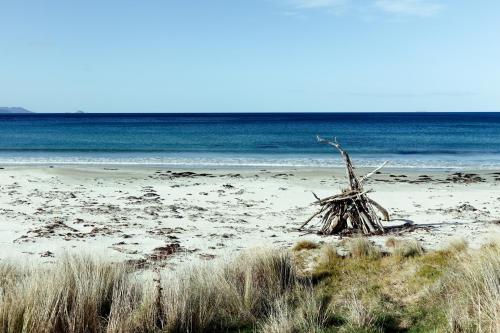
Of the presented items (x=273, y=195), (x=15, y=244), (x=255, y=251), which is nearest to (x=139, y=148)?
(x=273, y=195)

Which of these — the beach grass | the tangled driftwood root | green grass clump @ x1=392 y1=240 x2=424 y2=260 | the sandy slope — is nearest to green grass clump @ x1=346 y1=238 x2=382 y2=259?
green grass clump @ x1=392 y1=240 x2=424 y2=260

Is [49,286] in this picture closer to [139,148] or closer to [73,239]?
[73,239]

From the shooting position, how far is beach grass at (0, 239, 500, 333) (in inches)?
220

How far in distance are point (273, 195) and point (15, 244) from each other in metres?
9.40

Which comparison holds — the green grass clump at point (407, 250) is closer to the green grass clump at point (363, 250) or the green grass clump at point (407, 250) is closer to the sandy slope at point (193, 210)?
the green grass clump at point (363, 250)

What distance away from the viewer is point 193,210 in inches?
590

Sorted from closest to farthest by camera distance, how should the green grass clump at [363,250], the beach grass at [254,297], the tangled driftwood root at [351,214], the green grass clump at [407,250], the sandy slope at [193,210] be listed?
the beach grass at [254,297]
the green grass clump at [407,250]
the green grass clump at [363,250]
the sandy slope at [193,210]
the tangled driftwood root at [351,214]

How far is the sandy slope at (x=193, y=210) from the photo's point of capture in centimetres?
1063

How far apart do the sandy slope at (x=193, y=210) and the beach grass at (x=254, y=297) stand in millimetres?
1504

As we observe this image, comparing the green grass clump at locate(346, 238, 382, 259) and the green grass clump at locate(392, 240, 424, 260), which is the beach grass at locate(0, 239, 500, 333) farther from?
the green grass clump at locate(346, 238, 382, 259)

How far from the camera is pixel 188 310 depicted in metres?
6.04

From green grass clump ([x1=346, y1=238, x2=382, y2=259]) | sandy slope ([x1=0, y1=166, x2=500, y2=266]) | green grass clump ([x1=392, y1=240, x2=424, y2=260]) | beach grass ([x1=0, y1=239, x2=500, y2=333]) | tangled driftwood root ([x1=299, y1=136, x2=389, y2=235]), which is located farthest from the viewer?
tangled driftwood root ([x1=299, y1=136, x2=389, y2=235])

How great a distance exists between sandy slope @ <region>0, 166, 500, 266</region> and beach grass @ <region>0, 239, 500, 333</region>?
150 cm

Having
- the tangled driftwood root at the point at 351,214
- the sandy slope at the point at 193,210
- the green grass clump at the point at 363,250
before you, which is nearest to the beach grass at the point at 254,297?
the green grass clump at the point at 363,250
